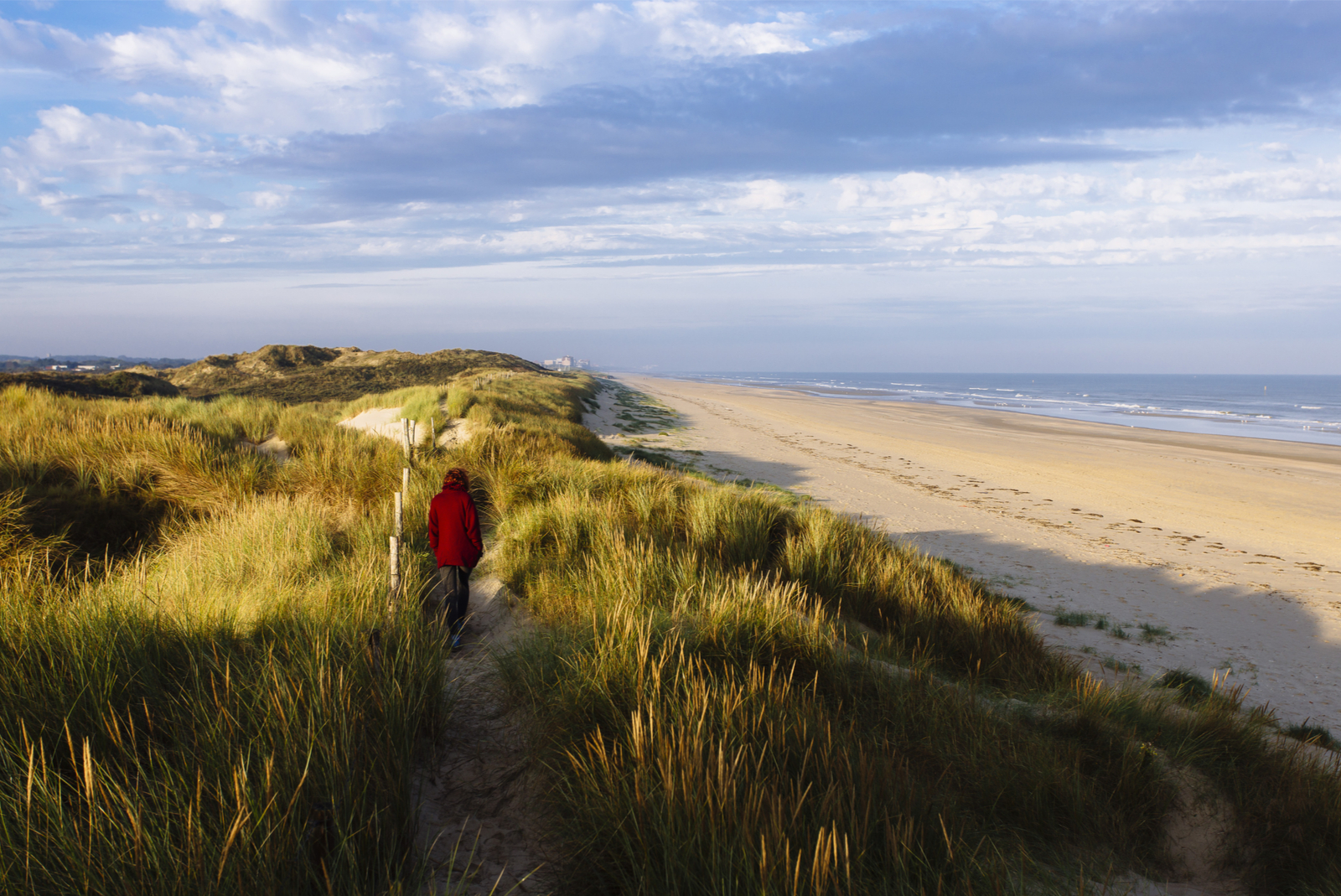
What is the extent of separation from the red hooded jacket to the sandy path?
4.43 ft

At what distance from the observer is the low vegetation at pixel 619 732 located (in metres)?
2.28

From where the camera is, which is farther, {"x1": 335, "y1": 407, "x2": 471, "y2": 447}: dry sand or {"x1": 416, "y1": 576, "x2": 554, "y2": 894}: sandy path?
{"x1": 335, "y1": 407, "x2": 471, "y2": 447}: dry sand

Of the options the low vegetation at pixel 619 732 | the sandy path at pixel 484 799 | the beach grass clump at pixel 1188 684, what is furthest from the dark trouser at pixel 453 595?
the beach grass clump at pixel 1188 684

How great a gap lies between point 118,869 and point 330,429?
37.8 feet

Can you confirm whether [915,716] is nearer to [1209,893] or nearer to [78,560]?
[1209,893]

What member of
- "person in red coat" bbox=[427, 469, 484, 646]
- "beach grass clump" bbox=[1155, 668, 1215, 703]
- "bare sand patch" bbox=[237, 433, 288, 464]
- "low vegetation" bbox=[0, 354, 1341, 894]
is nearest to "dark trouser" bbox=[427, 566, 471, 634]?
"person in red coat" bbox=[427, 469, 484, 646]

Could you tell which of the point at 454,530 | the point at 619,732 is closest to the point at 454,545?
the point at 454,530

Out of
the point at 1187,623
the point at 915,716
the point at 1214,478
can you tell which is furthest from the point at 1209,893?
the point at 1214,478

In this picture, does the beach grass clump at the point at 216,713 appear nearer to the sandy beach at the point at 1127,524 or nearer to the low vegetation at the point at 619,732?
the low vegetation at the point at 619,732

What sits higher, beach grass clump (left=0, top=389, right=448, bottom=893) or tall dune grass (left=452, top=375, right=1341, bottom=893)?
beach grass clump (left=0, top=389, right=448, bottom=893)

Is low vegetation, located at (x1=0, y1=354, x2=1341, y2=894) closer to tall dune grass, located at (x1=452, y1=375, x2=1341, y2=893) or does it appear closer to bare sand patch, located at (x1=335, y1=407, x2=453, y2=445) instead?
tall dune grass, located at (x1=452, y1=375, x2=1341, y2=893)

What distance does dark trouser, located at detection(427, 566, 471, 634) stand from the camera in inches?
215

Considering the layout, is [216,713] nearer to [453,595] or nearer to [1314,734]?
[453,595]

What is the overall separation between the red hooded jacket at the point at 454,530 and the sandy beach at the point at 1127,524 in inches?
235
